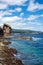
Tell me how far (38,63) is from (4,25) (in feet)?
267

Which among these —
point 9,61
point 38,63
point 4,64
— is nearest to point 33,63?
point 38,63

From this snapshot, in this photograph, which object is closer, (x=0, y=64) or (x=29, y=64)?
(x=0, y=64)

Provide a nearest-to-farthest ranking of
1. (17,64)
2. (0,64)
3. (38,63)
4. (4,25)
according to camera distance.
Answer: (0,64) → (17,64) → (38,63) → (4,25)

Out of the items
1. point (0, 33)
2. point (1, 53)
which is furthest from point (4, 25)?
point (1, 53)

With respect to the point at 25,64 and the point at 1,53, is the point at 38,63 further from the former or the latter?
the point at 1,53

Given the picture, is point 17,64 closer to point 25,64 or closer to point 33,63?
point 25,64

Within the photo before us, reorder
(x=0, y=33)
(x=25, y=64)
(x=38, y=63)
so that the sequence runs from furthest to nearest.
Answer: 1. (x=0, y=33)
2. (x=38, y=63)
3. (x=25, y=64)

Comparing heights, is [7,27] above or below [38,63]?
above

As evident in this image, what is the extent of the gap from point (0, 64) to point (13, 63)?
3744mm

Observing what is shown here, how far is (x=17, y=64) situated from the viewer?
3122cm

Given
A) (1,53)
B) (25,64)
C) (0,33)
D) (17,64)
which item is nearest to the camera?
(17,64)

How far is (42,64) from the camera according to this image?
35.3 meters

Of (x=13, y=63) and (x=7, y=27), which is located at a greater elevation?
(x=7, y=27)

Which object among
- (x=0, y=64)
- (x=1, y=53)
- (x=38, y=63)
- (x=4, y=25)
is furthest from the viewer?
(x=4, y=25)
